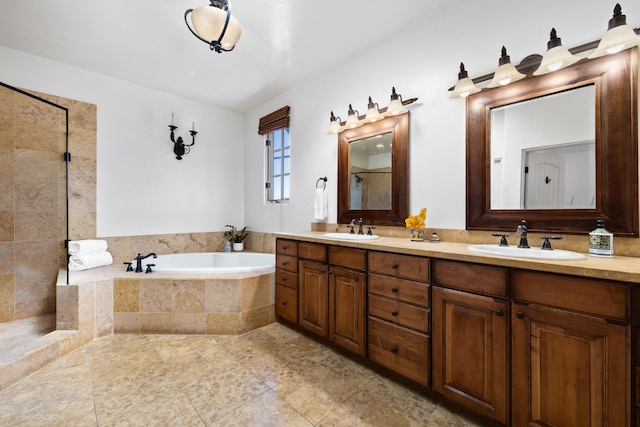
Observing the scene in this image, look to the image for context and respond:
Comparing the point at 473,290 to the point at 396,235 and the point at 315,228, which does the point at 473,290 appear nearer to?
the point at 396,235

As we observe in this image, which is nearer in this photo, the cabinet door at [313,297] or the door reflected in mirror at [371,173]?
the cabinet door at [313,297]

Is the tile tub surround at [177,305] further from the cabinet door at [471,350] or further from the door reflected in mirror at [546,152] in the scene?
the door reflected in mirror at [546,152]

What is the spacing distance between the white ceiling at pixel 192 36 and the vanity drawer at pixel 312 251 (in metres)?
1.74

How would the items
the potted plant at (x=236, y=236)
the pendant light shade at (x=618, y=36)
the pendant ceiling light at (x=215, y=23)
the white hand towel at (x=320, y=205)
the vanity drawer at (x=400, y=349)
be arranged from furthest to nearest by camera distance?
the potted plant at (x=236, y=236)
the white hand towel at (x=320, y=205)
the pendant ceiling light at (x=215, y=23)
the vanity drawer at (x=400, y=349)
the pendant light shade at (x=618, y=36)

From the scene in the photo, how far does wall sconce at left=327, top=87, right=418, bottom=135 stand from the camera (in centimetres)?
213

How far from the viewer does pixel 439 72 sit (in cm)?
202

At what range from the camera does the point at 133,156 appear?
3.19 metres

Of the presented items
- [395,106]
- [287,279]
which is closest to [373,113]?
[395,106]

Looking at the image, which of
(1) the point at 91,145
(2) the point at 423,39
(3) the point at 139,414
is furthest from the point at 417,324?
(1) the point at 91,145

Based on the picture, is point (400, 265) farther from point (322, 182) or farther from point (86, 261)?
point (86, 261)

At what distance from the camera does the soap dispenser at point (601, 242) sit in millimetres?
1263

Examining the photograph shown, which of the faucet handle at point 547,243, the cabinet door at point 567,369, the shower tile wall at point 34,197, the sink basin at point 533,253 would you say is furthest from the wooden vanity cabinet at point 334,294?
the shower tile wall at point 34,197

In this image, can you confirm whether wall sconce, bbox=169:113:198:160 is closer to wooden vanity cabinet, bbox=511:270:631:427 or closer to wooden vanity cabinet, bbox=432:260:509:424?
wooden vanity cabinet, bbox=432:260:509:424

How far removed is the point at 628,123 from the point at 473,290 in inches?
42.9
